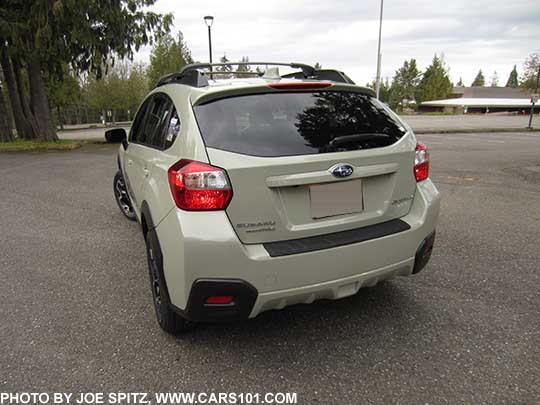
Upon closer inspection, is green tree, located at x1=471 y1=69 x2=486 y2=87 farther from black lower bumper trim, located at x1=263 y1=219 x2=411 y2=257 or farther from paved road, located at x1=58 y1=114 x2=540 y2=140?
black lower bumper trim, located at x1=263 y1=219 x2=411 y2=257

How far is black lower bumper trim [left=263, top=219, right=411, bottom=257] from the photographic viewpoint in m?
2.08

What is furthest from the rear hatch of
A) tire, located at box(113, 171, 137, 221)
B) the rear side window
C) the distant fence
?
the distant fence

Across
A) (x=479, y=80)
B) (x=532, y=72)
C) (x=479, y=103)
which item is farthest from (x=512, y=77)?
(x=532, y=72)

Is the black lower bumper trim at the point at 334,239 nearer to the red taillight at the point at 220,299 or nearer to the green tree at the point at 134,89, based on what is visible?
the red taillight at the point at 220,299

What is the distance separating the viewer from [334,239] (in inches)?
86.4

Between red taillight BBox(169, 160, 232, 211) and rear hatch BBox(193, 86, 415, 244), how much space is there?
0.14 ft

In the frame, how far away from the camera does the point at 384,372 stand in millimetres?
2172

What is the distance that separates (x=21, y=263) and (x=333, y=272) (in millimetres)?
3267

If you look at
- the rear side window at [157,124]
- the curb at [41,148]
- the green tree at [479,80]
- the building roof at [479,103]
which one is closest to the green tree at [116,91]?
the curb at [41,148]

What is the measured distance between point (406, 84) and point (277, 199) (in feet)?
335

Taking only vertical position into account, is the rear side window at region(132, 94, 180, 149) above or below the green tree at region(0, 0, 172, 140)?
below

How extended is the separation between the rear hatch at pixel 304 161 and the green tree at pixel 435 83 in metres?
98.0

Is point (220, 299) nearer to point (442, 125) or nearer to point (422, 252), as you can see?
point (422, 252)

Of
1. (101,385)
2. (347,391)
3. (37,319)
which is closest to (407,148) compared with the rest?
(347,391)
